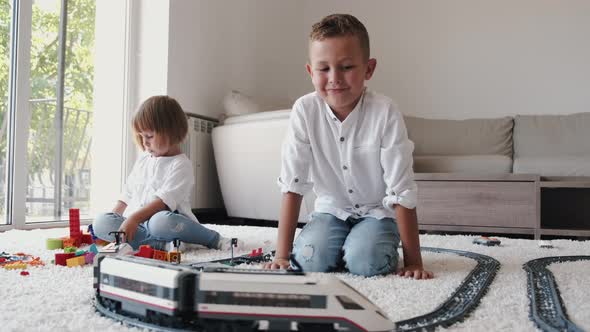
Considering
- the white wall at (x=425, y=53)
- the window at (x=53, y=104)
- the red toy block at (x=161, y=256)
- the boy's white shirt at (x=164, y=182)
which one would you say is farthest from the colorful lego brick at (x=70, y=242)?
the white wall at (x=425, y=53)

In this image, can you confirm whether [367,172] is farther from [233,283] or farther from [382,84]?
[382,84]

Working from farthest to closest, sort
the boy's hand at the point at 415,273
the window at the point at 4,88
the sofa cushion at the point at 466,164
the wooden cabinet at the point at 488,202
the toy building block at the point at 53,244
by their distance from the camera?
the sofa cushion at the point at 466,164 → the wooden cabinet at the point at 488,202 → the window at the point at 4,88 → the toy building block at the point at 53,244 → the boy's hand at the point at 415,273

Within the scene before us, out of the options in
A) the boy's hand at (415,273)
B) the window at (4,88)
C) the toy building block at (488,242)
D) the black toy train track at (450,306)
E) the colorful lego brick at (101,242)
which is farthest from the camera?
the window at (4,88)

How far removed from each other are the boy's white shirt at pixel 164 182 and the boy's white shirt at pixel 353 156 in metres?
0.42

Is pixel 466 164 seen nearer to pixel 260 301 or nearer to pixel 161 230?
pixel 161 230

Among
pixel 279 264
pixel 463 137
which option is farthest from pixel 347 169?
pixel 463 137

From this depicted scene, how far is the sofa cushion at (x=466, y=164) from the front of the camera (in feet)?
9.48

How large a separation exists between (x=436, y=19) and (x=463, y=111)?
0.68 meters

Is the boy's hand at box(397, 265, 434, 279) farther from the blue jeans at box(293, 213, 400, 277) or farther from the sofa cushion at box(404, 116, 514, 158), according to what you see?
the sofa cushion at box(404, 116, 514, 158)

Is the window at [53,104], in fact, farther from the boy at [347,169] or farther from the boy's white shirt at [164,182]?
the boy at [347,169]

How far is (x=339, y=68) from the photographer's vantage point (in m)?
1.21

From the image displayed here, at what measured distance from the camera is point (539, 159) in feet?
9.24

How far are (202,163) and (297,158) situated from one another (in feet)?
6.27

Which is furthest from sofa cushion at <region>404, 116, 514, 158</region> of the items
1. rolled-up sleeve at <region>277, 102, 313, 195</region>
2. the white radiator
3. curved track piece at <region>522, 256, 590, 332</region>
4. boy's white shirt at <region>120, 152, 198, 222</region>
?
rolled-up sleeve at <region>277, 102, 313, 195</region>
